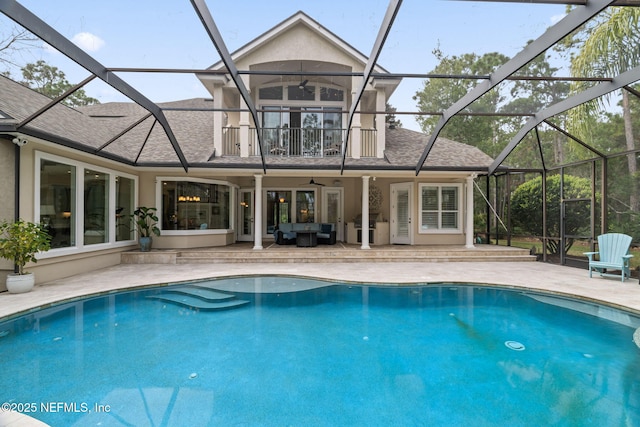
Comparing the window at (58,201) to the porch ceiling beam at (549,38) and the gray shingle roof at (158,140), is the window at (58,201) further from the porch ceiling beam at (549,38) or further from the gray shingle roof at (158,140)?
the porch ceiling beam at (549,38)

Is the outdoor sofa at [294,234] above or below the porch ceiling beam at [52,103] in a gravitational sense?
below

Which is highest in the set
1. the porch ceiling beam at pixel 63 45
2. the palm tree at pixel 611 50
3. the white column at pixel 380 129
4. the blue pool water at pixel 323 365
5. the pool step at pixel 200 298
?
the palm tree at pixel 611 50

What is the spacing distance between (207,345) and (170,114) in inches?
487

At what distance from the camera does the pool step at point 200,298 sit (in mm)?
5633

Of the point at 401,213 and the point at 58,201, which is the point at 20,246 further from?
the point at 401,213

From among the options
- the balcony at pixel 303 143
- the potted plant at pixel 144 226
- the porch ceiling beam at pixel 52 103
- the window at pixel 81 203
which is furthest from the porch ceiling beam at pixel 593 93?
the window at pixel 81 203

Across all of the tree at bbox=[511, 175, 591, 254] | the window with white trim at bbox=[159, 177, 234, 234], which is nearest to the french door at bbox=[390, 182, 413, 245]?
the tree at bbox=[511, 175, 591, 254]

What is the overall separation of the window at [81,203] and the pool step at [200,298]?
113 inches

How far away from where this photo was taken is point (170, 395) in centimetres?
291

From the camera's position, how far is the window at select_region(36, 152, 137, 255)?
6523 millimetres

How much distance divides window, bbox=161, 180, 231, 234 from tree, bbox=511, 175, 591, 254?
35.3 ft

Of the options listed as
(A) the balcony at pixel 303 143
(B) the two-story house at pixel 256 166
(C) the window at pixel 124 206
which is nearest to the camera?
(B) the two-story house at pixel 256 166

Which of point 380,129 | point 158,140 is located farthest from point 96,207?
point 380,129

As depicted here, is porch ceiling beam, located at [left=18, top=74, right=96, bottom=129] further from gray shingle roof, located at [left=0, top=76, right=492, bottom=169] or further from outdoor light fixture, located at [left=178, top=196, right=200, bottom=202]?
outdoor light fixture, located at [left=178, top=196, right=200, bottom=202]
